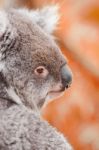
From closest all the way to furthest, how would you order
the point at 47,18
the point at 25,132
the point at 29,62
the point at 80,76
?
1. the point at 25,132
2. the point at 29,62
3. the point at 47,18
4. the point at 80,76

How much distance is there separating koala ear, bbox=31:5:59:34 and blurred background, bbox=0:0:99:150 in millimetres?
2580

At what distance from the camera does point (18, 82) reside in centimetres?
266

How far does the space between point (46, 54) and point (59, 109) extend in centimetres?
333

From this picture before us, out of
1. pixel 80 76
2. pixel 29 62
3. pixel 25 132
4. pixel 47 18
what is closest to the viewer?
pixel 25 132

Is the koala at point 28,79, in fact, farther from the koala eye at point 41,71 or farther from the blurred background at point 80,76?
the blurred background at point 80,76

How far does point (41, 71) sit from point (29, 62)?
0.17 ft

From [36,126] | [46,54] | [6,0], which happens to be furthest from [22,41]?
[6,0]

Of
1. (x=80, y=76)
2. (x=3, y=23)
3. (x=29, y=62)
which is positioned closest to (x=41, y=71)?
(x=29, y=62)

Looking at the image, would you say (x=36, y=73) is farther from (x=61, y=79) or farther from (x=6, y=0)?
(x=6, y=0)

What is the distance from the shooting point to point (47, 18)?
10.1ft

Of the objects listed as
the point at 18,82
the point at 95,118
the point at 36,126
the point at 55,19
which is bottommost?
the point at 36,126

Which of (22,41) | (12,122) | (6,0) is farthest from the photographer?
(6,0)

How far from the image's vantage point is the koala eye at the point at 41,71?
2.67 meters

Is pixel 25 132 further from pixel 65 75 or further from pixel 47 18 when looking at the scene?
pixel 47 18
